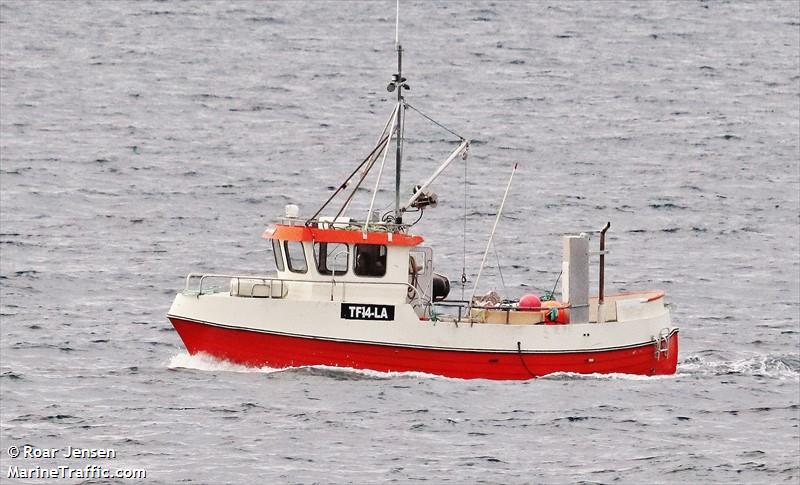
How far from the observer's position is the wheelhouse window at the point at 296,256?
1528 inches

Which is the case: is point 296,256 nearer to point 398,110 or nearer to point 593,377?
→ point 398,110

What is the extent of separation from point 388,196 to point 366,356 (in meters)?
23.9

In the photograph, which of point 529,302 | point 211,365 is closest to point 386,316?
point 529,302

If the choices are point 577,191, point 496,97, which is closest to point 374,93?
point 496,97

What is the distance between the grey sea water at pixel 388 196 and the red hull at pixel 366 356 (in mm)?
326

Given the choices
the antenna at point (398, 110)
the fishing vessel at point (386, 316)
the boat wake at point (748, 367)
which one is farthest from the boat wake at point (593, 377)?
the antenna at point (398, 110)

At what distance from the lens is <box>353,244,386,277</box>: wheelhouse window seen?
127ft

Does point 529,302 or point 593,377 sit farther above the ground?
point 529,302

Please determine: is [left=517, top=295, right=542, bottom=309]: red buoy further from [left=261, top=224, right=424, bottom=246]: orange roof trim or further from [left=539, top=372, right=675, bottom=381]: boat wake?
[left=261, top=224, right=424, bottom=246]: orange roof trim

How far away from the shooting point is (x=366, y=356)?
38062mm

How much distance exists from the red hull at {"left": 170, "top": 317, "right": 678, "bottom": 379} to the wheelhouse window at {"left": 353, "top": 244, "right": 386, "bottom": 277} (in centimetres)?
173

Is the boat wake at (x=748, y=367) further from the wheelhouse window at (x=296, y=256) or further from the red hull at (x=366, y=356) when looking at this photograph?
the wheelhouse window at (x=296, y=256)

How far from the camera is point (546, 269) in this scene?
→ 5231 centimetres

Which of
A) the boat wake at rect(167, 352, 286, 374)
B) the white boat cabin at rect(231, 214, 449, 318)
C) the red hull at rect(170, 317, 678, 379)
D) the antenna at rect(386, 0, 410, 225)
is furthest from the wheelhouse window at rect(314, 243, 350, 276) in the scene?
the boat wake at rect(167, 352, 286, 374)
